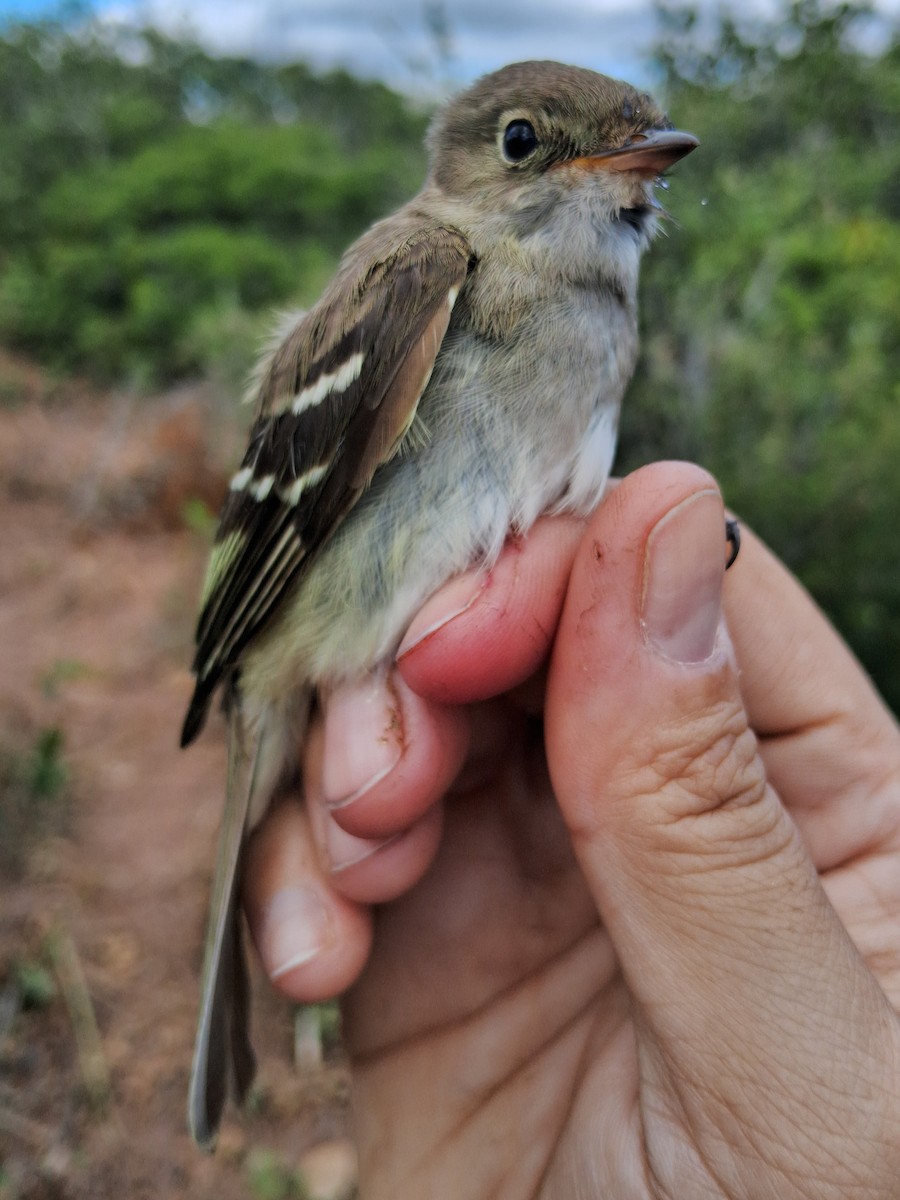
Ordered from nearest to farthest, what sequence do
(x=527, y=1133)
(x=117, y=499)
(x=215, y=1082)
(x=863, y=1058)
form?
1. (x=863, y=1058)
2. (x=527, y=1133)
3. (x=215, y=1082)
4. (x=117, y=499)

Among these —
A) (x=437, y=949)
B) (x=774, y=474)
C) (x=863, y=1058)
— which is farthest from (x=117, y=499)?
(x=863, y=1058)

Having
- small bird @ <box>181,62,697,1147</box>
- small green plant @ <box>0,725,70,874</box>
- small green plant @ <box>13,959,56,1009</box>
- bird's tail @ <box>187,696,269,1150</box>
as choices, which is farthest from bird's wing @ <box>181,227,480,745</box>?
small green plant @ <box>0,725,70,874</box>

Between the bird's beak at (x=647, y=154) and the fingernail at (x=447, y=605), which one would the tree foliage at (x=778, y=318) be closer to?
the bird's beak at (x=647, y=154)

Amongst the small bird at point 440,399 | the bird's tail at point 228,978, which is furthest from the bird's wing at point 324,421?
the bird's tail at point 228,978

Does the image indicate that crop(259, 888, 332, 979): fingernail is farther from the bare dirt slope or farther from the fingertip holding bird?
the bare dirt slope

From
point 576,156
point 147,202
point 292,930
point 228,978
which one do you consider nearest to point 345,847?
point 292,930

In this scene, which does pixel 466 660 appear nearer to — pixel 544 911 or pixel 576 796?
pixel 576 796
